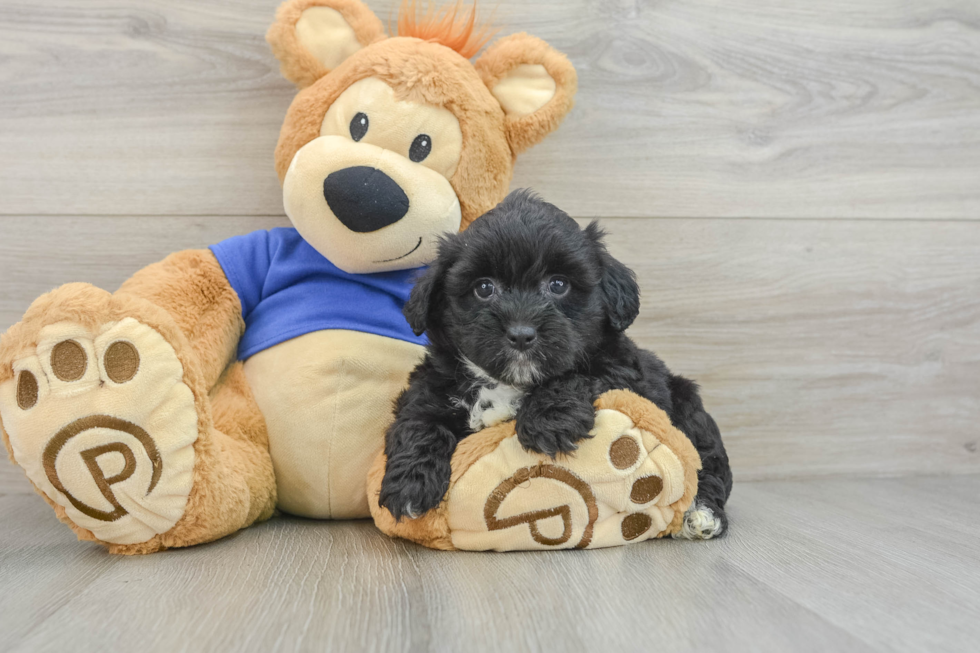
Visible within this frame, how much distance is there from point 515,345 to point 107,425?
77 centimetres

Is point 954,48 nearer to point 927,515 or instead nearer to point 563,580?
point 927,515


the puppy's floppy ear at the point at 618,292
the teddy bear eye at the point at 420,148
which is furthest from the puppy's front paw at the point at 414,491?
the teddy bear eye at the point at 420,148

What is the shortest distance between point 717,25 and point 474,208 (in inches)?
40.8

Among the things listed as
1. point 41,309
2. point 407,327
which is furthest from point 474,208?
point 41,309

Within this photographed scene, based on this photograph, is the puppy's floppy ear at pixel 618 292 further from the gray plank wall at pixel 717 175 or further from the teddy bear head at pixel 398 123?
the gray plank wall at pixel 717 175

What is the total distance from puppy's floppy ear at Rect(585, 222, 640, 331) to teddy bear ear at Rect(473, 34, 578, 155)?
425mm

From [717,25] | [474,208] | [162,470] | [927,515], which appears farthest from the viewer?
[717,25]

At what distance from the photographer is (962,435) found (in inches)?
90.1

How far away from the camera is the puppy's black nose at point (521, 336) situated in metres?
1.26

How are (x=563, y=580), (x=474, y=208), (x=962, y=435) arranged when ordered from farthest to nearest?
(x=962, y=435) → (x=474, y=208) → (x=563, y=580)

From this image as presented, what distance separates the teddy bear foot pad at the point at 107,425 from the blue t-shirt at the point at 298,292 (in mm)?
345

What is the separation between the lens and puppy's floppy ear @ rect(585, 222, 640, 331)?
1413mm

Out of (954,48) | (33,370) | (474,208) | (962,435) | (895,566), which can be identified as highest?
(954,48)

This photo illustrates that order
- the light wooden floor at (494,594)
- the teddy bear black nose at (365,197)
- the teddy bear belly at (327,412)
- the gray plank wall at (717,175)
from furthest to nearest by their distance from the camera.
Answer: the gray plank wall at (717,175), the teddy bear belly at (327,412), the teddy bear black nose at (365,197), the light wooden floor at (494,594)
